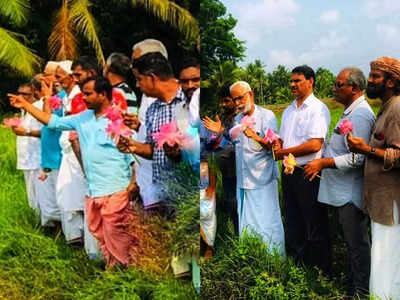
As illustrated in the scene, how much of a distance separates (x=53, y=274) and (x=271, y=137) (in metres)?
1.96

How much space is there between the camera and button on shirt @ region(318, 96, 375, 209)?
2.46 m

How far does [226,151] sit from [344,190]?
2.21ft

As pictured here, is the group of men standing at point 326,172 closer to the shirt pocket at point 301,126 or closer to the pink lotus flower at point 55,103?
the shirt pocket at point 301,126

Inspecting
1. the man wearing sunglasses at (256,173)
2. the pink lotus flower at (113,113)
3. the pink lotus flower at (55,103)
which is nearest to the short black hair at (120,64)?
the pink lotus flower at (113,113)

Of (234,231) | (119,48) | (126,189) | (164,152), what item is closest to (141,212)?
(126,189)

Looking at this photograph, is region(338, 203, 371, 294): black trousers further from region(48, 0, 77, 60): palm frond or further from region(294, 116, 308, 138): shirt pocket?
region(48, 0, 77, 60): palm frond

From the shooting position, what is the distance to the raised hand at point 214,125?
284cm

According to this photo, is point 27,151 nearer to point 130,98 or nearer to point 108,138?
point 108,138

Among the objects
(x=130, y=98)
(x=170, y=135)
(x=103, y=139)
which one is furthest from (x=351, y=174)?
(x=103, y=139)

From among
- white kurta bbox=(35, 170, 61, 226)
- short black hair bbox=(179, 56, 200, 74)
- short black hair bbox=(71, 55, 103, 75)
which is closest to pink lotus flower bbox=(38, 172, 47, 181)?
white kurta bbox=(35, 170, 61, 226)

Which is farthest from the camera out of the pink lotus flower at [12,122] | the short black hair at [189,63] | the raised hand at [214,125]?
the pink lotus flower at [12,122]

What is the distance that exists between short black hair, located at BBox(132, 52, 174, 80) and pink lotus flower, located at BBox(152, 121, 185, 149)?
294mm

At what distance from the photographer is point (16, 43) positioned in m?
4.21

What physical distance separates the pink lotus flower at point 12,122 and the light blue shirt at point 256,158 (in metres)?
2.33
